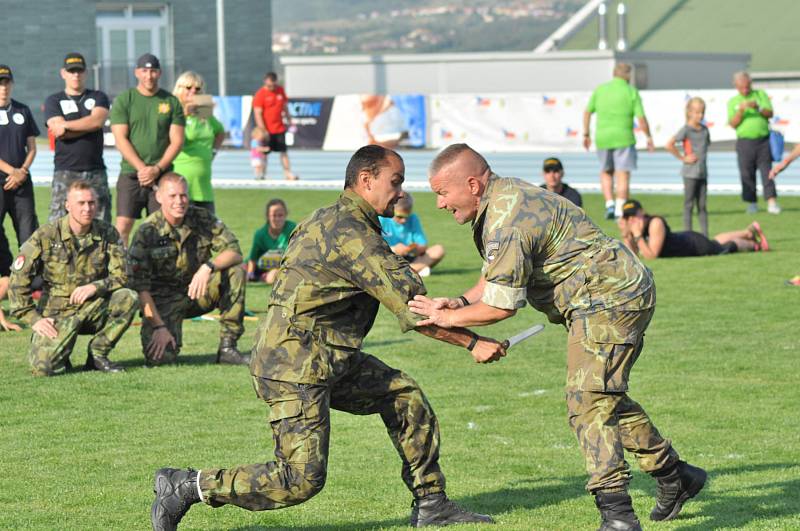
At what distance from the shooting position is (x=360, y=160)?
5.84m

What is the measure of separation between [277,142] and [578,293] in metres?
22.2

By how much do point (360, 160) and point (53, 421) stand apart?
3621 mm

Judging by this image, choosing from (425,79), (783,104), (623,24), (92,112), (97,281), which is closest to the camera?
(97,281)

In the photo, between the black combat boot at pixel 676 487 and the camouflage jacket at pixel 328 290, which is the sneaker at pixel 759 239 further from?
the camouflage jacket at pixel 328 290

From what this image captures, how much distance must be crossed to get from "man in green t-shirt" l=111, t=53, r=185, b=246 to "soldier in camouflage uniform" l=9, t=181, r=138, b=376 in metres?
2.44

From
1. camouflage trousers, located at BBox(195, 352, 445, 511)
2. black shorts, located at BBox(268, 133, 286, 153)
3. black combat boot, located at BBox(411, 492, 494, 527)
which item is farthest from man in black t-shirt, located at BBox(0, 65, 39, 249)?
black shorts, located at BBox(268, 133, 286, 153)

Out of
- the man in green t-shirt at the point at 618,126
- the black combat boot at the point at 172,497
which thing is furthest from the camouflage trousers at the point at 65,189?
the man in green t-shirt at the point at 618,126

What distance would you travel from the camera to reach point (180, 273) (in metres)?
10.3

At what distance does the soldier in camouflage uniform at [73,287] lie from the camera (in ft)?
32.4

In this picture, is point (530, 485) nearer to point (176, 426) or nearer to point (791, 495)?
point (791, 495)

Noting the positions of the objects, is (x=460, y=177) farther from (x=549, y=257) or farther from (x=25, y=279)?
(x=25, y=279)

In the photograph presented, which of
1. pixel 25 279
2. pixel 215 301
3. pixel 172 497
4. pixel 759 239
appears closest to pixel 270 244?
pixel 215 301

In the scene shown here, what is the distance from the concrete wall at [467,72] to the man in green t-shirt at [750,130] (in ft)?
59.5

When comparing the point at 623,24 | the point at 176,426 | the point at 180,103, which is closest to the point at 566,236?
the point at 176,426
